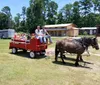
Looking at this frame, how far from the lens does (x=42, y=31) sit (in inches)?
469

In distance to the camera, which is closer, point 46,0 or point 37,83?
point 37,83

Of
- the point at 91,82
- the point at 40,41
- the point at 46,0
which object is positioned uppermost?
the point at 46,0

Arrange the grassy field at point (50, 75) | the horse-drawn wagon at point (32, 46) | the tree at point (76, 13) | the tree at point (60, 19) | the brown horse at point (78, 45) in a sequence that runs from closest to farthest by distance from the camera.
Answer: the grassy field at point (50, 75), the brown horse at point (78, 45), the horse-drawn wagon at point (32, 46), the tree at point (76, 13), the tree at point (60, 19)

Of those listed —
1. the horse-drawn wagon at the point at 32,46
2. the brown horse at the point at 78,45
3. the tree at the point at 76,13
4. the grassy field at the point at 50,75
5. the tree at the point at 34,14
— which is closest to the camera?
the grassy field at the point at 50,75

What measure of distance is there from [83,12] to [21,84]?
79375mm

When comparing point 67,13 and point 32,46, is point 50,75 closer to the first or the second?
point 32,46

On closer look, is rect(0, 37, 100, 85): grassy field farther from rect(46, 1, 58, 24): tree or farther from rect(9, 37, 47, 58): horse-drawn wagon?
rect(46, 1, 58, 24): tree

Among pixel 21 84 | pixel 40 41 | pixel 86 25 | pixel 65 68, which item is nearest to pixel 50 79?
pixel 21 84

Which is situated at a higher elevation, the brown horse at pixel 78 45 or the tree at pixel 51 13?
the tree at pixel 51 13

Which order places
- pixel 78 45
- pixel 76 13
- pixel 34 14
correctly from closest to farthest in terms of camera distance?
pixel 78 45
pixel 34 14
pixel 76 13

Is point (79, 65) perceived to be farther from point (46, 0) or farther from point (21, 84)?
point (46, 0)

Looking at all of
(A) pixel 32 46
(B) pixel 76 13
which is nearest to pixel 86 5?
(B) pixel 76 13

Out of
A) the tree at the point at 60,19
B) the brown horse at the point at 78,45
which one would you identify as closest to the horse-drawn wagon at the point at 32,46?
the brown horse at the point at 78,45

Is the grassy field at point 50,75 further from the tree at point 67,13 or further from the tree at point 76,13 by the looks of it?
the tree at point 67,13
